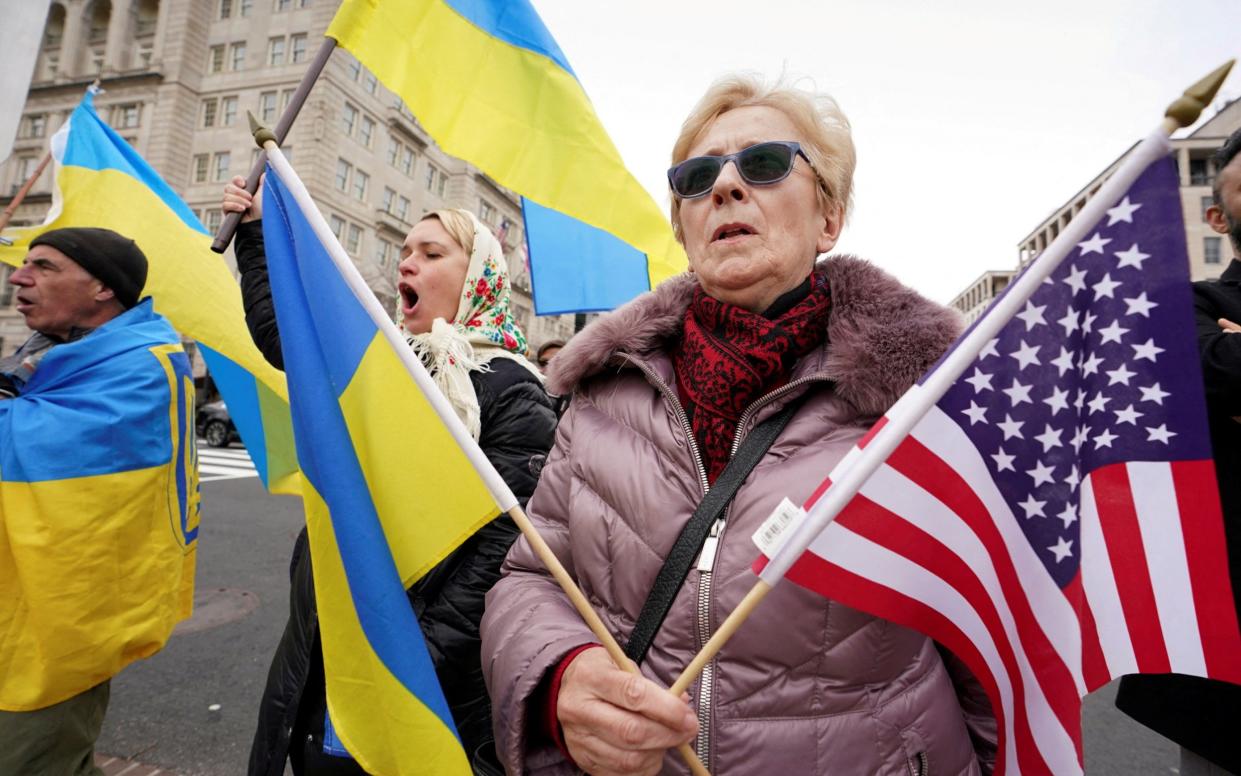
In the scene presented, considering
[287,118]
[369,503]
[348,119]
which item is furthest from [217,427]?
[348,119]

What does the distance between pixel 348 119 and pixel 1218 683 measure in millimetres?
39489

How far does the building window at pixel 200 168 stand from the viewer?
35.0 metres

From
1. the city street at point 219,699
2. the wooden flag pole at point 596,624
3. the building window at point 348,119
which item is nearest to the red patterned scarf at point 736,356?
the wooden flag pole at point 596,624

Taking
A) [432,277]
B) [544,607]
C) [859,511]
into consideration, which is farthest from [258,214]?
[859,511]

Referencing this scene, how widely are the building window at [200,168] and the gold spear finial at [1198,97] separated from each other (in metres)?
42.5

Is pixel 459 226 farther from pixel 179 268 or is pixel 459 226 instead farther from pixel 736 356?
pixel 179 268

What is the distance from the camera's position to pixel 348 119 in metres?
34.4

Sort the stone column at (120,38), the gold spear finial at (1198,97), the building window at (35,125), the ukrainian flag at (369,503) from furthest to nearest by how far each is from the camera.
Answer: the building window at (35,125)
the stone column at (120,38)
the ukrainian flag at (369,503)
the gold spear finial at (1198,97)

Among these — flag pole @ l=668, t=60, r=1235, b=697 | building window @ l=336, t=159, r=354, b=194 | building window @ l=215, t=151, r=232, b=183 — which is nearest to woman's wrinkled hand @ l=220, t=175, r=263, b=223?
flag pole @ l=668, t=60, r=1235, b=697

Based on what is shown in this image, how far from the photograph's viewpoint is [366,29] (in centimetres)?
227

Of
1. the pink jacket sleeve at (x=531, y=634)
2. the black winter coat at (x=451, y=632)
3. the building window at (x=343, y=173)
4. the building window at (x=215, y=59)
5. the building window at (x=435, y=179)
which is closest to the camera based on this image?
the pink jacket sleeve at (x=531, y=634)

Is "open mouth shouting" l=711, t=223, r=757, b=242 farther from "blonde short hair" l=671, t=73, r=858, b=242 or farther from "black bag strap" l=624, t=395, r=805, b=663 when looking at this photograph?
"black bag strap" l=624, t=395, r=805, b=663

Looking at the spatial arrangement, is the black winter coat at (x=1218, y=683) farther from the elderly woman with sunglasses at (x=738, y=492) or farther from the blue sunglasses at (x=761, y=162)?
the blue sunglasses at (x=761, y=162)

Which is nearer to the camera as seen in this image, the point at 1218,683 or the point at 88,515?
the point at 1218,683
